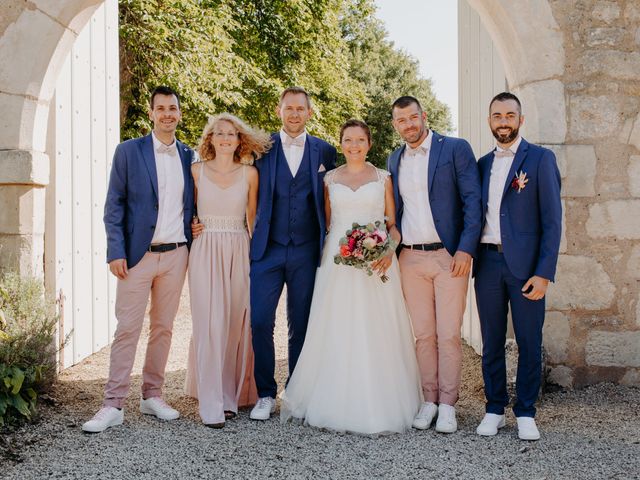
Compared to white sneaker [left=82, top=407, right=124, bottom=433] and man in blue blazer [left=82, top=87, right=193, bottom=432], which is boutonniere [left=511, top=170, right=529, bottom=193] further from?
white sneaker [left=82, top=407, right=124, bottom=433]

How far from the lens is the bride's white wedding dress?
3.89 meters

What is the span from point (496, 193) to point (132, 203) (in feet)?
7.06

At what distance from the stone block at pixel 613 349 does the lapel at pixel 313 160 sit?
210 centimetres

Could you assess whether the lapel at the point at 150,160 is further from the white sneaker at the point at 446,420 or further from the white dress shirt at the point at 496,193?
the white sneaker at the point at 446,420

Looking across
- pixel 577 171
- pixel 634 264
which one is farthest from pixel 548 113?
pixel 634 264

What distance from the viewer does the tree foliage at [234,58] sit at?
33.8 ft

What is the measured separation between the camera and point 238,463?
11.2 feet

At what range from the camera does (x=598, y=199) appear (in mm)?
4516

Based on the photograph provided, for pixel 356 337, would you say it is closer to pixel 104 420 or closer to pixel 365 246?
pixel 365 246

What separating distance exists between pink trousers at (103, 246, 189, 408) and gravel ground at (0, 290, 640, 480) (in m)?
0.28

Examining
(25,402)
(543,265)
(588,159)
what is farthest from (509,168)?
(25,402)

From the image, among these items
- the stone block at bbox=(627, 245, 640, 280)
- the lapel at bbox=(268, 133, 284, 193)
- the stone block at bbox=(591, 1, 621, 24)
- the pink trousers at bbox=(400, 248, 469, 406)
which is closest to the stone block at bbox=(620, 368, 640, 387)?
the stone block at bbox=(627, 245, 640, 280)

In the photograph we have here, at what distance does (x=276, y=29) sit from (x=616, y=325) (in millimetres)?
10894

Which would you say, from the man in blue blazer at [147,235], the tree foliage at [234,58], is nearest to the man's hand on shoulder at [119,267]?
the man in blue blazer at [147,235]
